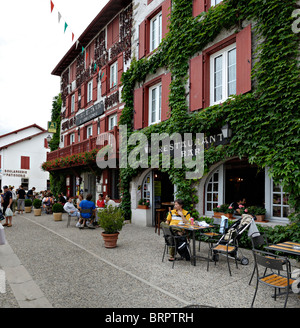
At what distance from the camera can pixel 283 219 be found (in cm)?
655

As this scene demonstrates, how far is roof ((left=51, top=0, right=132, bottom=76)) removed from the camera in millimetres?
13852

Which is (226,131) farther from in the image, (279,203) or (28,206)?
(28,206)

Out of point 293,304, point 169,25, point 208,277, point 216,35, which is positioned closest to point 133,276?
point 208,277

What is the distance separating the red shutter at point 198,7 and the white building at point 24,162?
25.9m

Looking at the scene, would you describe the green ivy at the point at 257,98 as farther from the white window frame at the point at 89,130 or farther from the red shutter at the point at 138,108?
the white window frame at the point at 89,130

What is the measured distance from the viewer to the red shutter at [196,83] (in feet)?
28.2

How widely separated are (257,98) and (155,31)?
259 inches

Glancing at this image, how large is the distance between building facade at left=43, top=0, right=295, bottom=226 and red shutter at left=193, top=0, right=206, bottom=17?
1.3 inches

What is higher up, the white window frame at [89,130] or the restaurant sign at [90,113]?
the restaurant sign at [90,113]

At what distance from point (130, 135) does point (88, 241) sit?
5427 mm

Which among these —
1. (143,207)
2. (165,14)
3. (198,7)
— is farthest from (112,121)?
(198,7)

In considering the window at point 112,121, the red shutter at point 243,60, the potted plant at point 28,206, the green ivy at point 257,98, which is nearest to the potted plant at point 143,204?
the green ivy at point 257,98
